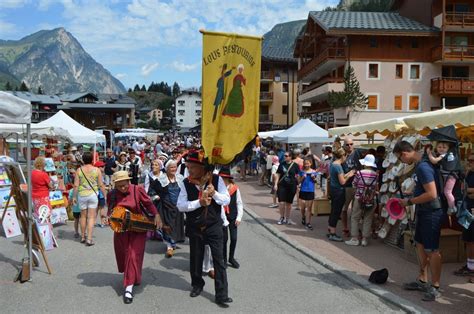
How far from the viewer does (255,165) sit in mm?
25969

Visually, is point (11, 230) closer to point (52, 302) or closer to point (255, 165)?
point (52, 302)

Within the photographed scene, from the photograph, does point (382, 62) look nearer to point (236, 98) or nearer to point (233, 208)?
point (233, 208)

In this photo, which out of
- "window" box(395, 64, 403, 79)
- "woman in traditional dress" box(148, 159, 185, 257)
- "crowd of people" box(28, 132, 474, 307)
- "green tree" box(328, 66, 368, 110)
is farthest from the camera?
"window" box(395, 64, 403, 79)

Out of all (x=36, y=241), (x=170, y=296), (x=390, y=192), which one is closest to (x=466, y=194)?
(x=390, y=192)

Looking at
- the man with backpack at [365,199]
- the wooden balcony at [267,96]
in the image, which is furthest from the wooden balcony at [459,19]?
the man with backpack at [365,199]

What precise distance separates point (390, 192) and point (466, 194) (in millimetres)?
2739

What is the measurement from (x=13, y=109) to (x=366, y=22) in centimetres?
3474

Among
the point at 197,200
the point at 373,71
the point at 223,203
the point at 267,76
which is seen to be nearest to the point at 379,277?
the point at 223,203

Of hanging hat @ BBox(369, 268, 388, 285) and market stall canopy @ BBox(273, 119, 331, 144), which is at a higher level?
market stall canopy @ BBox(273, 119, 331, 144)

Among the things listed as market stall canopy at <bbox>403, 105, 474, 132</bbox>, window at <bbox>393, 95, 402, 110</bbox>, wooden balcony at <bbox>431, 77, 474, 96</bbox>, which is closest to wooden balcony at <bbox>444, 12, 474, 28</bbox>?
wooden balcony at <bbox>431, 77, 474, 96</bbox>

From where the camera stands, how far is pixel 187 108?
443 ft

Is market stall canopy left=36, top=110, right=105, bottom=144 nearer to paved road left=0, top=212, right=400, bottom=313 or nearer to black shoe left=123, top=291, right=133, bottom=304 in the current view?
paved road left=0, top=212, right=400, bottom=313

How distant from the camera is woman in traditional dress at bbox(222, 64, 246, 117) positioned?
17.1ft

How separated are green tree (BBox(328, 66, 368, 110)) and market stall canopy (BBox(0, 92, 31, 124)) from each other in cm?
2898
